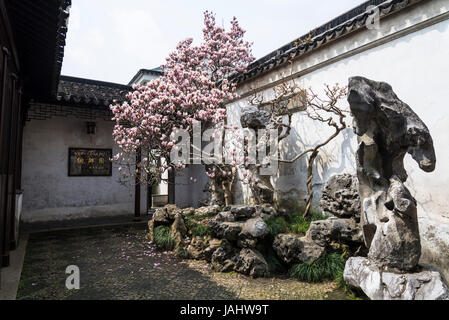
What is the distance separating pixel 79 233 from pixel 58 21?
5.93 metres

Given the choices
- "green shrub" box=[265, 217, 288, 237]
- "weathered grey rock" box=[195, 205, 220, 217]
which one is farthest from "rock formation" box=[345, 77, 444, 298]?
"weathered grey rock" box=[195, 205, 220, 217]

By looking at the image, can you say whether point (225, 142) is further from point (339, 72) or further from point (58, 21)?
point (58, 21)

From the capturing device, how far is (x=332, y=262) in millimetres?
4512

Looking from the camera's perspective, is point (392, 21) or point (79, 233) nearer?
point (392, 21)

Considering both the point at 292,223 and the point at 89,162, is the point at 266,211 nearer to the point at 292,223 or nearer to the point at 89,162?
the point at 292,223

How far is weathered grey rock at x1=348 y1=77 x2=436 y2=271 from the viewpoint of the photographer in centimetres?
310

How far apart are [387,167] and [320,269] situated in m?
1.96

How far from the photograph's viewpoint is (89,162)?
388 inches

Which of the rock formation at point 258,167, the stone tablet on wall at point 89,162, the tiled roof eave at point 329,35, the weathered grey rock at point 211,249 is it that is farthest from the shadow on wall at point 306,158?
the stone tablet on wall at point 89,162

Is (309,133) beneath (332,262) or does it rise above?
above
